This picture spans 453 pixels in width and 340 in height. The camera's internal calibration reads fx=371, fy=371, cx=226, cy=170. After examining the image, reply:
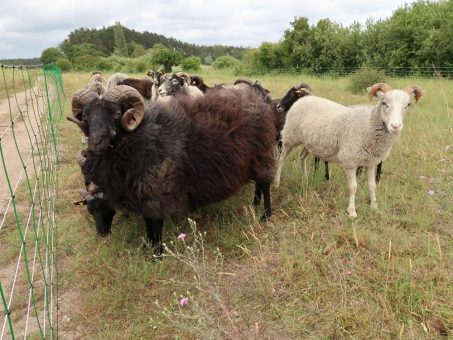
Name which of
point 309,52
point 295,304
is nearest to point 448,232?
point 295,304

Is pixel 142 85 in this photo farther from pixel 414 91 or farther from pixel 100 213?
pixel 414 91

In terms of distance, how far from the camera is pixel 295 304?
328 cm

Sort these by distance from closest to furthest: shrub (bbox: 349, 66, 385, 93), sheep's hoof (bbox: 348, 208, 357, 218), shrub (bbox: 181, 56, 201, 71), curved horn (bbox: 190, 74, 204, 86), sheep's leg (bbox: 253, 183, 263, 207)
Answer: sheep's hoof (bbox: 348, 208, 357, 218), sheep's leg (bbox: 253, 183, 263, 207), curved horn (bbox: 190, 74, 204, 86), shrub (bbox: 349, 66, 385, 93), shrub (bbox: 181, 56, 201, 71)

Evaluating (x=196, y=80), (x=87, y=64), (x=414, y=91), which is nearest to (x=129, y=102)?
(x=414, y=91)

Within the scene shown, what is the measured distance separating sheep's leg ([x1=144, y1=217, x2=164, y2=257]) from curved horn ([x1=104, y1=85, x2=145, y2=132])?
1.07m

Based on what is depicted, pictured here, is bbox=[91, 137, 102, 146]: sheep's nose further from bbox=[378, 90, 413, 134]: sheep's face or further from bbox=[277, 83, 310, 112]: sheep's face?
bbox=[277, 83, 310, 112]: sheep's face

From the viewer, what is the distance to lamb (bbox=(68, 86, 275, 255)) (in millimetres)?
3805

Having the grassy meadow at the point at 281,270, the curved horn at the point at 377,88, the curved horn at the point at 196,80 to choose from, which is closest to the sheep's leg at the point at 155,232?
the grassy meadow at the point at 281,270

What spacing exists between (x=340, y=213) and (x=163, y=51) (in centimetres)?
3780

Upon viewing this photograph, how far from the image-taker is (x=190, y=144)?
417 centimetres

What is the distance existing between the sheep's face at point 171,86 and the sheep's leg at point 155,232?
12.1 feet

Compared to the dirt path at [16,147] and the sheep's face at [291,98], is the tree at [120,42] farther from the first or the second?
the sheep's face at [291,98]

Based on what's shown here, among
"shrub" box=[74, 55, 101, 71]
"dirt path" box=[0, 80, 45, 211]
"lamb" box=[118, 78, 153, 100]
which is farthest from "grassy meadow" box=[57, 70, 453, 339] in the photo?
"shrub" box=[74, 55, 101, 71]

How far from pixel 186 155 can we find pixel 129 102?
0.82 m
